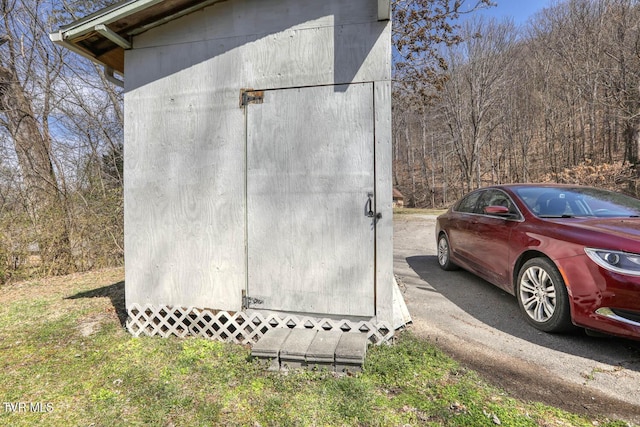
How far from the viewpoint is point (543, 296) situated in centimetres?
330

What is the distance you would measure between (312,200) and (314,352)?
1.36 metres

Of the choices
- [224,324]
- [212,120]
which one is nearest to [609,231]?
[224,324]

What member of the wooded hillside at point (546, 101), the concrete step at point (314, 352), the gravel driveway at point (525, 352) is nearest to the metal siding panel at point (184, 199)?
the concrete step at point (314, 352)

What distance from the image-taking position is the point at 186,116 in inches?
135

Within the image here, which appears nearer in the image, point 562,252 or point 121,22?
point 562,252

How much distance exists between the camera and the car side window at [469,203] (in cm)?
511

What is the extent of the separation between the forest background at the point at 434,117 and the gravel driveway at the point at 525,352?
23.7ft

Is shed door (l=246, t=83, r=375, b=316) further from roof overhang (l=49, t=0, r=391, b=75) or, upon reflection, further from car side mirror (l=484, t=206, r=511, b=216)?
car side mirror (l=484, t=206, r=511, b=216)

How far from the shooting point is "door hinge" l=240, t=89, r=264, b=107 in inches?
129

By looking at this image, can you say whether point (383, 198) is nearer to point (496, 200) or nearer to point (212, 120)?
point (212, 120)

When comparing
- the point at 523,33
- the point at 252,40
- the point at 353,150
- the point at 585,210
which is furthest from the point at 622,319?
the point at 523,33

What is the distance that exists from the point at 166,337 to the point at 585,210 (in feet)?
15.8

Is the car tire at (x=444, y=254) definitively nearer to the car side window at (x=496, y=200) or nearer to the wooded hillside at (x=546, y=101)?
the car side window at (x=496, y=200)

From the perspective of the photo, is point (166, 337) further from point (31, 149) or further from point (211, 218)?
point (31, 149)
